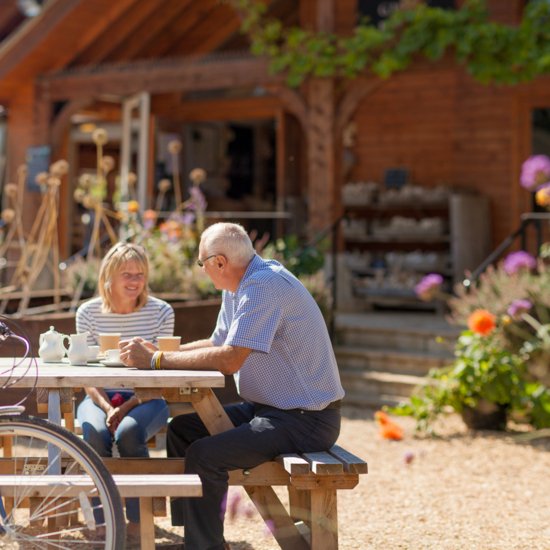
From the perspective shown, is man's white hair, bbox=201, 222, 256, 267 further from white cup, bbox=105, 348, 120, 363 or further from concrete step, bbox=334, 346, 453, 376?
concrete step, bbox=334, 346, 453, 376

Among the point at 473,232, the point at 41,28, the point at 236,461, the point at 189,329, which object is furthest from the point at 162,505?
the point at 41,28

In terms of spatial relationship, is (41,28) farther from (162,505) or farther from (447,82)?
(162,505)

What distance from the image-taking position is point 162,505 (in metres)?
3.77

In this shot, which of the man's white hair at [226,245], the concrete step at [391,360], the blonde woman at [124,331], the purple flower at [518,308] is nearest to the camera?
the man's white hair at [226,245]

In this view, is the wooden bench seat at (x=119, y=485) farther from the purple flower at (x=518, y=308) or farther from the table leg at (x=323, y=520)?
the purple flower at (x=518, y=308)

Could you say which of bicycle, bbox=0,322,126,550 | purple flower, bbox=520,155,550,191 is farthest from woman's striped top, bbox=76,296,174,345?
purple flower, bbox=520,155,550,191

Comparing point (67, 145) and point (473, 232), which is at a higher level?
point (67, 145)

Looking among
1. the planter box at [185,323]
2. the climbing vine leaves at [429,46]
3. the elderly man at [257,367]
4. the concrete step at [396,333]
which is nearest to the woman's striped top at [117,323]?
the elderly man at [257,367]

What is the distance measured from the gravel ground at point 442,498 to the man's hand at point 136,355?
0.84 metres

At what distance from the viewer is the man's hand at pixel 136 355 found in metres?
3.94

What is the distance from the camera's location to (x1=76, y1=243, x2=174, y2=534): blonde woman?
175 inches

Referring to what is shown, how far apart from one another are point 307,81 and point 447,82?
9.02 feet

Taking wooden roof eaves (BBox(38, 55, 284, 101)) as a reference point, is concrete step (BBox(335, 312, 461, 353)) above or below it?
below

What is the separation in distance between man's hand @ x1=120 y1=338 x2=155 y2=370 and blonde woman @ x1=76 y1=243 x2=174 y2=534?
549 millimetres
